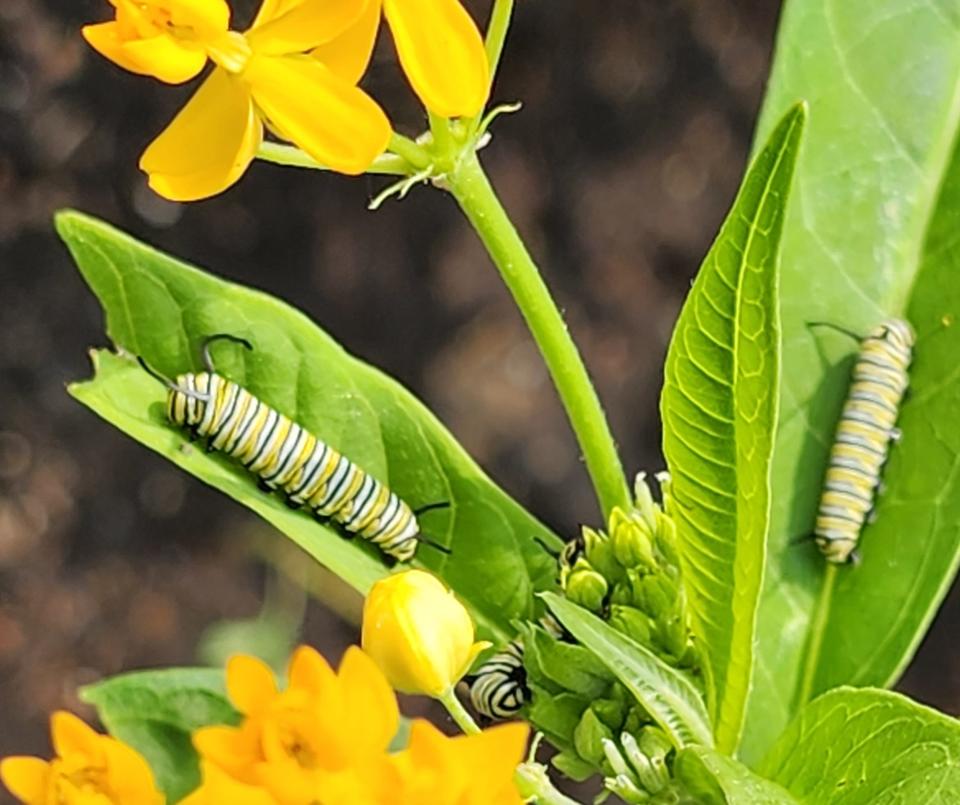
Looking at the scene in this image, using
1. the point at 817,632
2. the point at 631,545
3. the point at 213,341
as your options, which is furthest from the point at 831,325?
the point at 213,341

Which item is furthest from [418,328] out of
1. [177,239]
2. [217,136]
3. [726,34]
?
[217,136]

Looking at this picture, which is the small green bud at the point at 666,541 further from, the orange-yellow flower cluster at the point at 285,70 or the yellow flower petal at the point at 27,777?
the yellow flower petal at the point at 27,777

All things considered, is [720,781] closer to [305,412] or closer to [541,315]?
[541,315]

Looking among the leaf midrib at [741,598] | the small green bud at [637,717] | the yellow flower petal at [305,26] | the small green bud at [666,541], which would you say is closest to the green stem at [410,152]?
the yellow flower petal at [305,26]

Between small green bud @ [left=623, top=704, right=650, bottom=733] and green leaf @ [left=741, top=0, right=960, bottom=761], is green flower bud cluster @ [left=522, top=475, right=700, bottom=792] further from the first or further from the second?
green leaf @ [left=741, top=0, right=960, bottom=761]

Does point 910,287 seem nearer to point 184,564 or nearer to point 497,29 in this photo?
point 497,29

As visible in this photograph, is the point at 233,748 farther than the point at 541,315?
No

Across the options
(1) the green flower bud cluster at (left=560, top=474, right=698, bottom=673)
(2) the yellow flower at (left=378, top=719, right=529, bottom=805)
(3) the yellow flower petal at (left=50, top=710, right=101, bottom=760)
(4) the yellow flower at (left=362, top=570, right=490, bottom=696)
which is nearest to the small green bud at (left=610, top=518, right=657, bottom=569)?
(1) the green flower bud cluster at (left=560, top=474, right=698, bottom=673)
